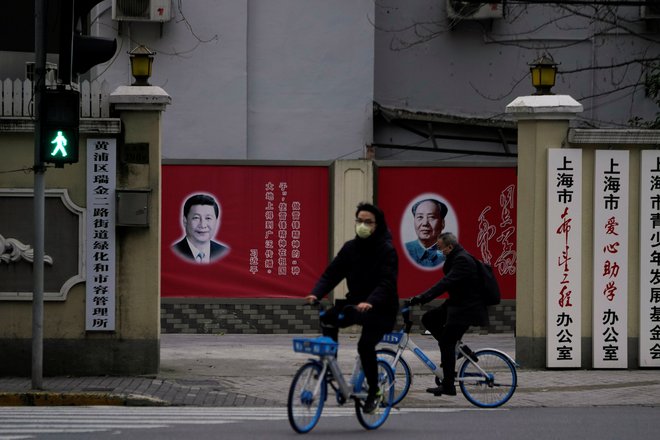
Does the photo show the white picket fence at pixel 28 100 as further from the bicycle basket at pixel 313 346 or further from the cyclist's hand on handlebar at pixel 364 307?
the bicycle basket at pixel 313 346

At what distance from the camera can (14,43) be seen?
68.5 ft

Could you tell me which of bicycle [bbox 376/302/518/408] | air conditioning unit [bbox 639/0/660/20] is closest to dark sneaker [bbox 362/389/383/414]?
bicycle [bbox 376/302/518/408]

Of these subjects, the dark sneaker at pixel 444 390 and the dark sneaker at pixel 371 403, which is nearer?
the dark sneaker at pixel 371 403

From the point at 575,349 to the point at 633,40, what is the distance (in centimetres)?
876

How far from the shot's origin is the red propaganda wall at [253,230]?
2059 centimetres

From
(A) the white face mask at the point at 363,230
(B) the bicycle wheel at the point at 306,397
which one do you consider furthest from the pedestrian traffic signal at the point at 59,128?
(B) the bicycle wheel at the point at 306,397

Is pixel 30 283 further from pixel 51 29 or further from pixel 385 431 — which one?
pixel 51 29

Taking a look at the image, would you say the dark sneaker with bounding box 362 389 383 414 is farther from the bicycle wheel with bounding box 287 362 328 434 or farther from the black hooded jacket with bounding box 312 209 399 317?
the black hooded jacket with bounding box 312 209 399 317

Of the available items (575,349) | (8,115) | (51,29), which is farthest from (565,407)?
(51,29)

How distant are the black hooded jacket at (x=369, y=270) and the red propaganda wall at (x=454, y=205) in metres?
8.97

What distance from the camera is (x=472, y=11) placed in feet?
75.1

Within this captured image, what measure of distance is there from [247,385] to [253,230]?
5787mm

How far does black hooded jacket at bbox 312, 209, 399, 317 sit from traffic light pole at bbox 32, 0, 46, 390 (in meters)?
3.80

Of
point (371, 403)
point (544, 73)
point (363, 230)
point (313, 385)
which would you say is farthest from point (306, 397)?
point (544, 73)
